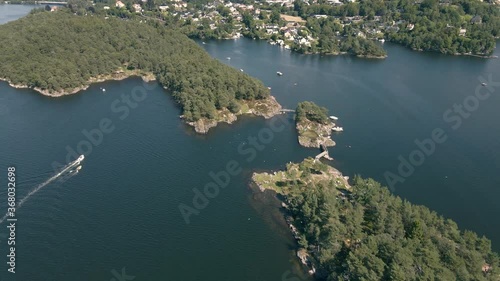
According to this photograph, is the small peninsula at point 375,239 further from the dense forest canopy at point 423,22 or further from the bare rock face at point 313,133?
the dense forest canopy at point 423,22

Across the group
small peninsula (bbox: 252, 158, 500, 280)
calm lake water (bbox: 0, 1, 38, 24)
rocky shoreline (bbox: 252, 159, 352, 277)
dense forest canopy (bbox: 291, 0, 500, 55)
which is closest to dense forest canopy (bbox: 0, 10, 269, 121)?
rocky shoreline (bbox: 252, 159, 352, 277)

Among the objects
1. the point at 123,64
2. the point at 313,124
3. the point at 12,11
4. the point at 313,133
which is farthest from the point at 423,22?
the point at 12,11

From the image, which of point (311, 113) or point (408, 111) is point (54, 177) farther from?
point (408, 111)

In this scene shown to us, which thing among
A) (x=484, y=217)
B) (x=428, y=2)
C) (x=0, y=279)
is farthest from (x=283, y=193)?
(x=428, y=2)

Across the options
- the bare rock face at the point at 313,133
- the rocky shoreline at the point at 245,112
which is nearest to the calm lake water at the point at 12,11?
the rocky shoreline at the point at 245,112

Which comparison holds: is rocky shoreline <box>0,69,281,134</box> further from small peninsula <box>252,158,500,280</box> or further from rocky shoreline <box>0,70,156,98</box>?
small peninsula <box>252,158,500,280</box>

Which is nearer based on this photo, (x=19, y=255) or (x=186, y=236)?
(x=19, y=255)

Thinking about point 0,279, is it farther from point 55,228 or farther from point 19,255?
point 55,228
